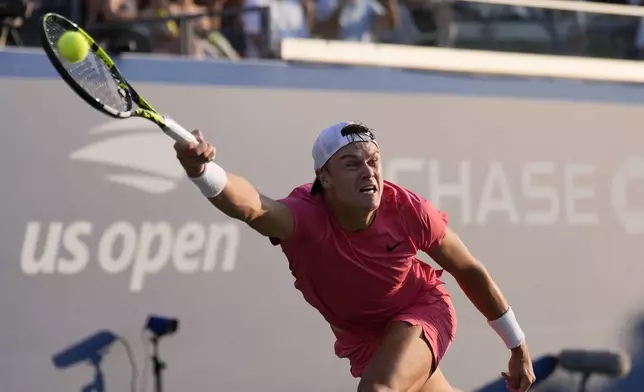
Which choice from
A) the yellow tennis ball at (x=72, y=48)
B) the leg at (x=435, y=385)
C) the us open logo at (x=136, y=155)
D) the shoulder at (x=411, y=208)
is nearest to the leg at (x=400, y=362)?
the leg at (x=435, y=385)

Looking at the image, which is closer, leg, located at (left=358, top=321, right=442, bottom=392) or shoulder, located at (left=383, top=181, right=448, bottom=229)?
leg, located at (left=358, top=321, right=442, bottom=392)

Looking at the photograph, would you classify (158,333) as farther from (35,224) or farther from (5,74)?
(5,74)

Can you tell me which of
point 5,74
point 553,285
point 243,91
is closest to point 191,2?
point 243,91

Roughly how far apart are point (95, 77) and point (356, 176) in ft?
3.78

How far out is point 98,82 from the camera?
4.34 meters

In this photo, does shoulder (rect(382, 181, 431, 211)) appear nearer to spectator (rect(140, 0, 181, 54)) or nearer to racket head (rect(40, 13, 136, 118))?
racket head (rect(40, 13, 136, 118))

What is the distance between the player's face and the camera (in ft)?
15.5

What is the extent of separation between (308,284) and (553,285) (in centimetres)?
445

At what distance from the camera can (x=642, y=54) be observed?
954 centimetres

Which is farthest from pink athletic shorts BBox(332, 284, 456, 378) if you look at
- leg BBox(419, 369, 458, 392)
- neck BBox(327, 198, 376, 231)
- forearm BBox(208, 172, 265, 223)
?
forearm BBox(208, 172, 265, 223)

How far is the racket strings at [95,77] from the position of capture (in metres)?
4.21

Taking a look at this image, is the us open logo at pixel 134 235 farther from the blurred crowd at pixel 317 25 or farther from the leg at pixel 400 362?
the leg at pixel 400 362

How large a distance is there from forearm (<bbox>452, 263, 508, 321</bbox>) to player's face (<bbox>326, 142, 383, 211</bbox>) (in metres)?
0.59

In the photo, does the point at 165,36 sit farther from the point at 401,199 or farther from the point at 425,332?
the point at 425,332
